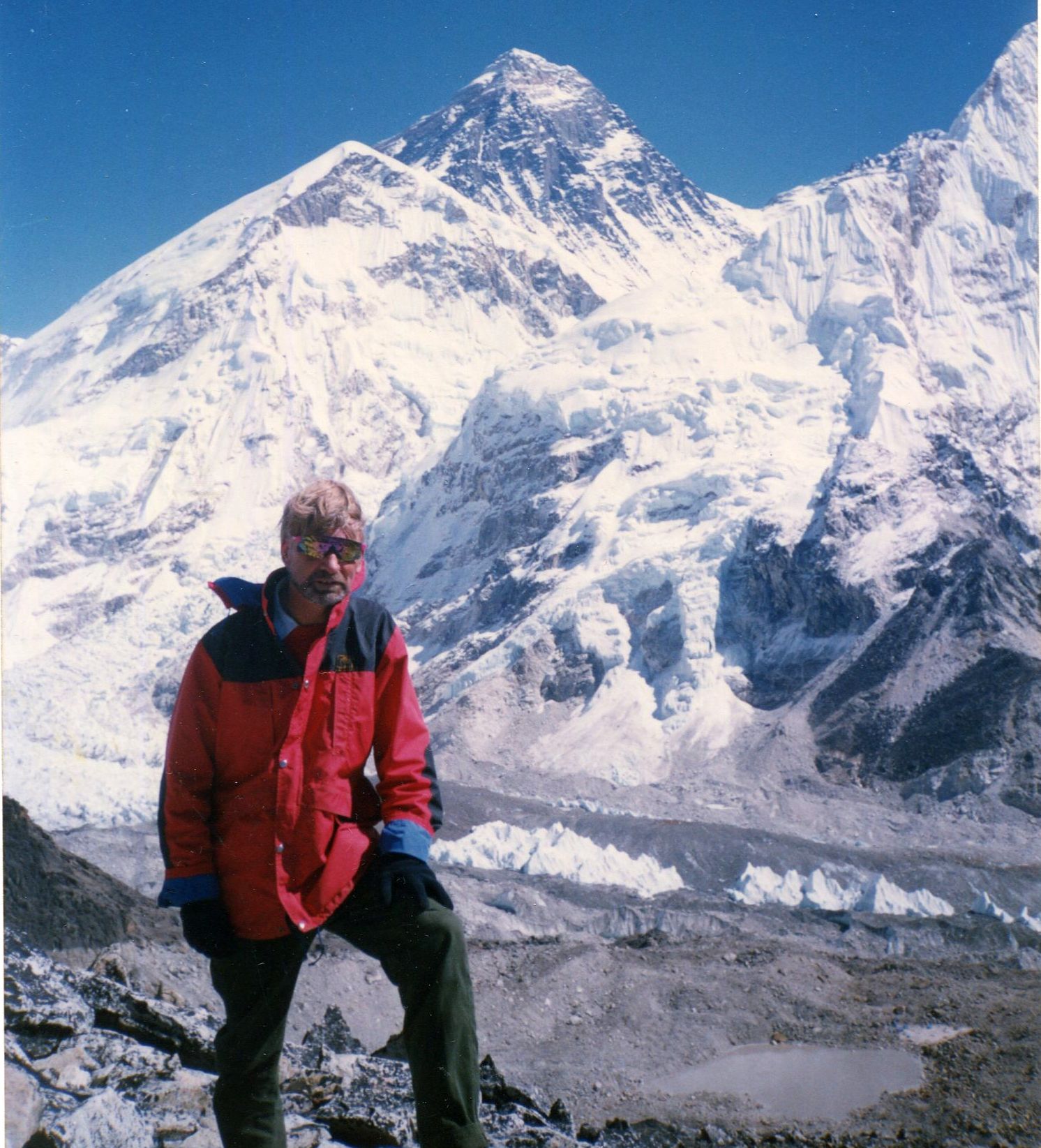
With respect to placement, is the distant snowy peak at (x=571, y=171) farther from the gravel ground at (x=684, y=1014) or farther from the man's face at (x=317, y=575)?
the man's face at (x=317, y=575)

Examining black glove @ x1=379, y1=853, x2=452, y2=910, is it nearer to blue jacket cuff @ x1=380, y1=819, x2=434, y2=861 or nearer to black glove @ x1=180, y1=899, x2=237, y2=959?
blue jacket cuff @ x1=380, y1=819, x2=434, y2=861

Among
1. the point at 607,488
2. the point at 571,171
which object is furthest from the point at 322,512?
the point at 571,171

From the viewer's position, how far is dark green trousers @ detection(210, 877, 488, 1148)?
108 inches

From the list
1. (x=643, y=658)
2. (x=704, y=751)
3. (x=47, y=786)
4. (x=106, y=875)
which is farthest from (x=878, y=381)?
(x=106, y=875)

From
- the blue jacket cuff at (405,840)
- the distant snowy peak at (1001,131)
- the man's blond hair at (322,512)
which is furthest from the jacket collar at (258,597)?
the distant snowy peak at (1001,131)

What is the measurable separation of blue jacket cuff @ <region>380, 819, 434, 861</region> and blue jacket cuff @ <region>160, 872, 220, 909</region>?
1.50 feet

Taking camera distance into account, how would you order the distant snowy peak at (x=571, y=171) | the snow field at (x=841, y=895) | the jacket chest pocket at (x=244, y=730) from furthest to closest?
the distant snowy peak at (x=571, y=171)
the snow field at (x=841, y=895)
the jacket chest pocket at (x=244, y=730)

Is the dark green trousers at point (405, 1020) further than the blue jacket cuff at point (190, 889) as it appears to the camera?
No

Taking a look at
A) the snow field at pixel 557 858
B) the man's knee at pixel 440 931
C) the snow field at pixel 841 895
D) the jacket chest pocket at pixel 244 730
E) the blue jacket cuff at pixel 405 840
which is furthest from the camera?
the snow field at pixel 557 858

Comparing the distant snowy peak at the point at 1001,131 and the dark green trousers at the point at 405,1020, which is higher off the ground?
the distant snowy peak at the point at 1001,131

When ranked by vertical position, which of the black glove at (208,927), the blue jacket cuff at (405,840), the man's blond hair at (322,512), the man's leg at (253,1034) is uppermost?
the man's blond hair at (322,512)

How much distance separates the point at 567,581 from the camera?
42.8 meters

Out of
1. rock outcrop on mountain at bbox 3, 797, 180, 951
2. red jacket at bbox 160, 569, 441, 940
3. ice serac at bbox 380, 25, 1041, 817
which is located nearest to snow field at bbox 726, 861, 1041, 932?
ice serac at bbox 380, 25, 1041, 817

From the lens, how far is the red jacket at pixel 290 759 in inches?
116
